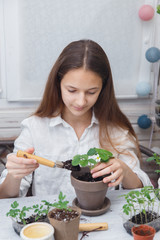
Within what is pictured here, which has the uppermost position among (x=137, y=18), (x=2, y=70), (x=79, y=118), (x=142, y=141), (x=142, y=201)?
(x=137, y=18)

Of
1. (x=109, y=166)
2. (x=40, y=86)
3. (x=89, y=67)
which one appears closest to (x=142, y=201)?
(x=109, y=166)

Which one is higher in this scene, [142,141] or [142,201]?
[142,201]

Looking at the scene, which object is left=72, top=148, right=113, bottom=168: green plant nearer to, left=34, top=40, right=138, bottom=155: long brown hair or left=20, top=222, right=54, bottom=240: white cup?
left=20, top=222, right=54, bottom=240: white cup

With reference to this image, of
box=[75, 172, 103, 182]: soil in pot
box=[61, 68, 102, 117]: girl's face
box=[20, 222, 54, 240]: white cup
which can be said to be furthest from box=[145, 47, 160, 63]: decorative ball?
box=[20, 222, 54, 240]: white cup

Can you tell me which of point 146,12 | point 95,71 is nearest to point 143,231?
point 95,71

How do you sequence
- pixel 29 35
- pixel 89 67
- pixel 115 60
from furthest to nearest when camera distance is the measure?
pixel 115 60, pixel 29 35, pixel 89 67

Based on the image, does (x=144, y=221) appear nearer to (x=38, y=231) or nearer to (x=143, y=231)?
(x=143, y=231)

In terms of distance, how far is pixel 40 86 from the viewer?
2.11 meters

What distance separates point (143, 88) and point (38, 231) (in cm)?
147

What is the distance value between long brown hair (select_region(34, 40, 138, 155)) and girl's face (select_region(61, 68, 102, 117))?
0.03m

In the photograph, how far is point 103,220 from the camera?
1110mm

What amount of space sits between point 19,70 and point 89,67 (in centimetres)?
80

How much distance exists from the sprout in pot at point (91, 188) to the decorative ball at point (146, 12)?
4.09ft

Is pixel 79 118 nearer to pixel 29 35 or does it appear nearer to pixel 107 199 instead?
pixel 107 199
